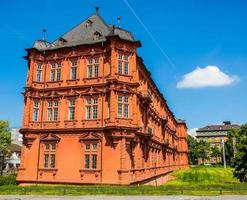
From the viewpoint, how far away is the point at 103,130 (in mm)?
31453

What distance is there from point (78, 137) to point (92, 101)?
172 inches

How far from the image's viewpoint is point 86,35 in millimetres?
36625

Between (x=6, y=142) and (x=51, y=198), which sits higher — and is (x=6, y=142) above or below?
above

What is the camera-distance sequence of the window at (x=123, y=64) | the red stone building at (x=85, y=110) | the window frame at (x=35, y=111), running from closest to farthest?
the red stone building at (x=85, y=110)
the window at (x=123, y=64)
the window frame at (x=35, y=111)

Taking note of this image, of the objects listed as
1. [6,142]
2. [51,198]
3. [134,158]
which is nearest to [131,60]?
[134,158]

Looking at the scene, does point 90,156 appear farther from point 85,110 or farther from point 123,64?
point 123,64

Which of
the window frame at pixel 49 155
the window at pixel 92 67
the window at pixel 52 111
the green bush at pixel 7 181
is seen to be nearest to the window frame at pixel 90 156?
the window frame at pixel 49 155

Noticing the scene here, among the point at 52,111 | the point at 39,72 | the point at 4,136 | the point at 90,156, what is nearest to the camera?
the point at 90,156

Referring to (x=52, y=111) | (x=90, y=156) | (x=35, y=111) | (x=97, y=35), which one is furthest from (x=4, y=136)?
(x=97, y=35)

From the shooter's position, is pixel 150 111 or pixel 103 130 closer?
pixel 103 130

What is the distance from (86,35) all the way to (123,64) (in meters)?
7.13

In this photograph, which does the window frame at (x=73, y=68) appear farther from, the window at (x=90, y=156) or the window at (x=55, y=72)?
the window at (x=90, y=156)

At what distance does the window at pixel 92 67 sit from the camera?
112 ft

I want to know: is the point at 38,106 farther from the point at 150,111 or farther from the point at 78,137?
the point at 150,111
